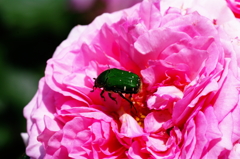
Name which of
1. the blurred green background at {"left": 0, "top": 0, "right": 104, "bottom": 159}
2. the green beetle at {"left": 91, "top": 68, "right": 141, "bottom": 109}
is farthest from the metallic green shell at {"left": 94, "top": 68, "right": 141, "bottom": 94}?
the blurred green background at {"left": 0, "top": 0, "right": 104, "bottom": 159}

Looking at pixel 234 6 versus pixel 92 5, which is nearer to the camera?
pixel 234 6

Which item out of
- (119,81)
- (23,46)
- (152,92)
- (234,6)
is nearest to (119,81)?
(119,81)

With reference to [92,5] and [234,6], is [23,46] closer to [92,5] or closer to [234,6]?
[92,5]

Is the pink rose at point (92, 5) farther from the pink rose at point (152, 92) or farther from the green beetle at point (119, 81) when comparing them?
the green beetle at point (119, 81)

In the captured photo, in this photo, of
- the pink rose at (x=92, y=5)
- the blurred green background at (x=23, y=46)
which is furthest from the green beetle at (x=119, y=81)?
the pink rose at (x=92, y=5)

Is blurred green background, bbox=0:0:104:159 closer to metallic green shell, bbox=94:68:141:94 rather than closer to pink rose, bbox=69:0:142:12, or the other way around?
pink rose, bbox=69:0:142:12

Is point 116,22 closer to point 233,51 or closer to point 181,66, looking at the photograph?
point 181,66
